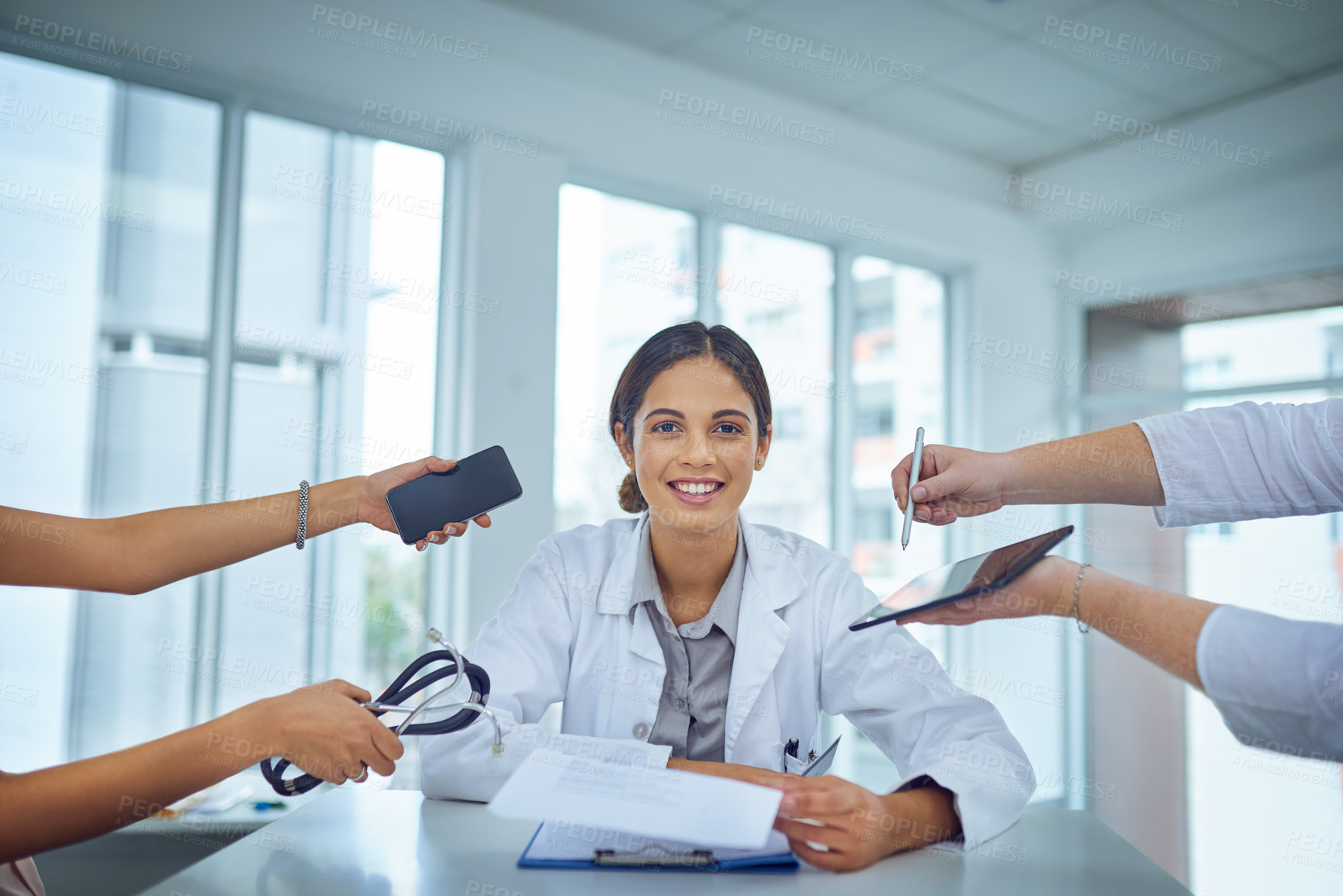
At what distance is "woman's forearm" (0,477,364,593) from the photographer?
4.48 feet

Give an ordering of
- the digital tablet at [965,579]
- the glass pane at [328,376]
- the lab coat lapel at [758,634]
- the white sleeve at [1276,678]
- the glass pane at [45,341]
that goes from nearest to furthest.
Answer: the white sleeve at [1276,678]
the digital tablet at [965,579]
the lab coat lapel at [758,634]
the glass pane at [45,341]
the glass pane at [328,376]

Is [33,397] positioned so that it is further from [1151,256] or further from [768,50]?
[1151,256]

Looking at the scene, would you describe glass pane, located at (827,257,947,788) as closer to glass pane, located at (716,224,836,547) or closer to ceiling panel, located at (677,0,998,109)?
glass pane, located at (716,224,836,547)

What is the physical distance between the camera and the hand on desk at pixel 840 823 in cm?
118

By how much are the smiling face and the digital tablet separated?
2.17 feet

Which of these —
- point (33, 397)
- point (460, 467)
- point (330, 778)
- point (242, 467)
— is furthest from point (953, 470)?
point (33, 397)

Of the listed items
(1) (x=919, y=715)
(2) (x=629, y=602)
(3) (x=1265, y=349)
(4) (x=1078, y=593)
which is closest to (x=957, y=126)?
(3) (x=1265, y=349)

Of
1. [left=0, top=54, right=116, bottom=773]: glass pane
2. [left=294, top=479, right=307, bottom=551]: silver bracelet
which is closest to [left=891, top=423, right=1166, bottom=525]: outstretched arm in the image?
[left=294, top=479, right=307, bottom=551]: silver bracelet

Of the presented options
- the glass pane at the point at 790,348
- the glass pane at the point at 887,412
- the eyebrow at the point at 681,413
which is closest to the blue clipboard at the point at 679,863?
the eyebrow at the point at 681,413

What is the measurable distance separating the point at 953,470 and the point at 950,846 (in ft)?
2.31

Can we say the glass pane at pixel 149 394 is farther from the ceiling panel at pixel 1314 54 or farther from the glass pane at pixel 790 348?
the ceiling panel at pixel 1314 54

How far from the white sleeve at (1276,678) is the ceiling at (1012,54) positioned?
340cm

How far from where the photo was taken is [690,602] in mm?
2033

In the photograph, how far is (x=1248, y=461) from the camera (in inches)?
57.7
